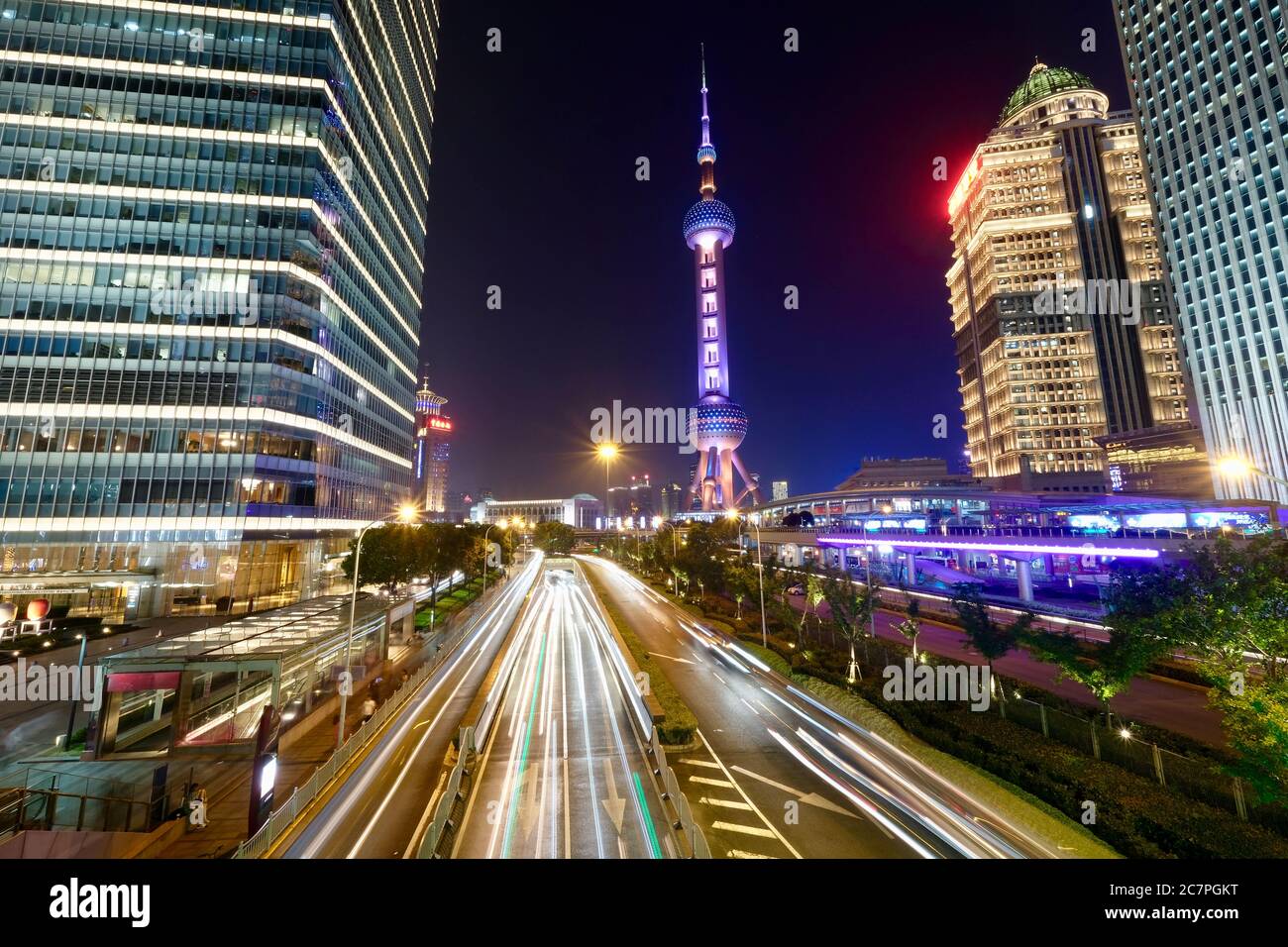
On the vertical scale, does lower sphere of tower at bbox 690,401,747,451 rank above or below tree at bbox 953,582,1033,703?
above

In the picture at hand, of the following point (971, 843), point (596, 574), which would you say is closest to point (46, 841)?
point (971, 843)

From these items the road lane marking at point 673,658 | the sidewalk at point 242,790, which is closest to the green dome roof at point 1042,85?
the road lane marking at point 673,658

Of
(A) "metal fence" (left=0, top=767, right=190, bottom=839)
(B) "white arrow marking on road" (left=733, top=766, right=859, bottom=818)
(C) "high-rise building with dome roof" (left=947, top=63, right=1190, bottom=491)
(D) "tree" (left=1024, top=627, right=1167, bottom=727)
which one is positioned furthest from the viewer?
(C) "high-rise building with dome roof" (left=947, top=63, right=1190, bottom=491)

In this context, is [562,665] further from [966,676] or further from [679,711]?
[966,676]

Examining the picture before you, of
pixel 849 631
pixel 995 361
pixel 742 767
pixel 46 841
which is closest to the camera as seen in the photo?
pixel 46 841

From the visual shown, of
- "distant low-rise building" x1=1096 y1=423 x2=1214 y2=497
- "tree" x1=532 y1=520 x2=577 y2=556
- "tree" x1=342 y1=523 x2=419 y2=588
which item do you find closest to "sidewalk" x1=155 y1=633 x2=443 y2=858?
"tree" x1=342 y1=523 x2=419 y2=588

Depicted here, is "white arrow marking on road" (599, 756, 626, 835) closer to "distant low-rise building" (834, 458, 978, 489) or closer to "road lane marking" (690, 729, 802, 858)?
"road lane marking" (690, 729, 802, 858)

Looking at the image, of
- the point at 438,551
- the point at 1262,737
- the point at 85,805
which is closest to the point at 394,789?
the point at 85,805
